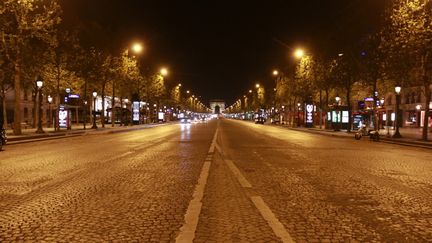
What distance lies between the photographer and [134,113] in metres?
76.6

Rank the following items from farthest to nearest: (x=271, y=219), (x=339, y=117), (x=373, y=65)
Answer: (x=339, y=117)
(x=373, y=65)
(x=271, y=219)

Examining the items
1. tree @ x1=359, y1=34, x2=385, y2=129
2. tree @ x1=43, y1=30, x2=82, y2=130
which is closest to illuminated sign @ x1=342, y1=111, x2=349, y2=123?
tree @ x1=359, y1=34, x2=385, y2=129

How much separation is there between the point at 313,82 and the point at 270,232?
52781 mm

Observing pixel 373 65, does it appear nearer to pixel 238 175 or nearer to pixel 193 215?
pixel 238 175

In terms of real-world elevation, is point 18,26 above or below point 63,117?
above

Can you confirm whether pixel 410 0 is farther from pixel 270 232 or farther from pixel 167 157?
pixel 270 232

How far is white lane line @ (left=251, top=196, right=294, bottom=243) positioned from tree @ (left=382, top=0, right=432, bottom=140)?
977 inches

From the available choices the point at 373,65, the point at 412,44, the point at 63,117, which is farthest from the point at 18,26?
the point at 373,65

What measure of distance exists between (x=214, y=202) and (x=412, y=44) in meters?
26.2

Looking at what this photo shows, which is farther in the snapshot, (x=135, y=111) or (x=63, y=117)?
(x=135, y=111)

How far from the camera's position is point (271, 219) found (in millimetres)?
7453

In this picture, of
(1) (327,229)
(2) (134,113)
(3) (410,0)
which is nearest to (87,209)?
(1) (327,229)

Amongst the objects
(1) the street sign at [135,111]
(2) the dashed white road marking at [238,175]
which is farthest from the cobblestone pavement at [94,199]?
(1) the street sign at [135,111]

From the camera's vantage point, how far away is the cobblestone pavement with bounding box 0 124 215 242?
6.68 meters
